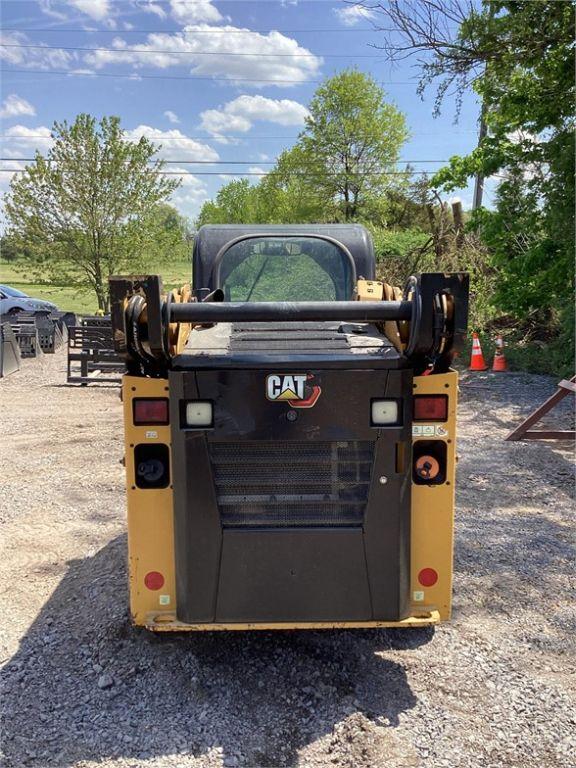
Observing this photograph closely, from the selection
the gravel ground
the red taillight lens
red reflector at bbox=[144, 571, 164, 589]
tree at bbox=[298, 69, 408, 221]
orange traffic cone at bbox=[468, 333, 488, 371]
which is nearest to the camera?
the gravel ground

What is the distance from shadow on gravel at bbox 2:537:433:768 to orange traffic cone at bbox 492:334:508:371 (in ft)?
30.8

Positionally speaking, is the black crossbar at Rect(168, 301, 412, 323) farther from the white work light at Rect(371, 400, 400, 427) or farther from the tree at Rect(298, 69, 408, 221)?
the tree at Rect(298, 69, 408, 221)

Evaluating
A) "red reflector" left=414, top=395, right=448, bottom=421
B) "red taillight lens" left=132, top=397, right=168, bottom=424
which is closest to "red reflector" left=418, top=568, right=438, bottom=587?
"red reflector" left=414, top=395, right=448, bottom=421

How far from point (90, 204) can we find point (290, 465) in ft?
64.6

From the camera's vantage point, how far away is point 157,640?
11.8 feet

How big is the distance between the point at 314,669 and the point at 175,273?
22.3m

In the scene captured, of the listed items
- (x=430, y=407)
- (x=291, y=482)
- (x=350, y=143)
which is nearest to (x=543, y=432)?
(x=430, y=407)

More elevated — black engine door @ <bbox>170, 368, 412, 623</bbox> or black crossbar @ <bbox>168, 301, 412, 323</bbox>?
black crossbar @ <bbox>168, 301, 412, 323</bbox>

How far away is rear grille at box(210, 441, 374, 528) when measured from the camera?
3.07 metres

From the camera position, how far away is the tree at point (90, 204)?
2033 cm

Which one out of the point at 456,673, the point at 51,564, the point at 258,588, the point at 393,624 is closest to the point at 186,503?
the point at 258,588

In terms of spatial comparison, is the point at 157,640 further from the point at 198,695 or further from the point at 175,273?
the point at 175,273

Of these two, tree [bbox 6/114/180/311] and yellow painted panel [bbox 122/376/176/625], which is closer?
yellow painted panel [bbox 122/376/176/625]

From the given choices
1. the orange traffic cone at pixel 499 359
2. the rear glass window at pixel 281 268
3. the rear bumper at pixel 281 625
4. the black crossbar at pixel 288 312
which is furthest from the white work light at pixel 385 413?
the orange traffic cone at pixel 499 359
